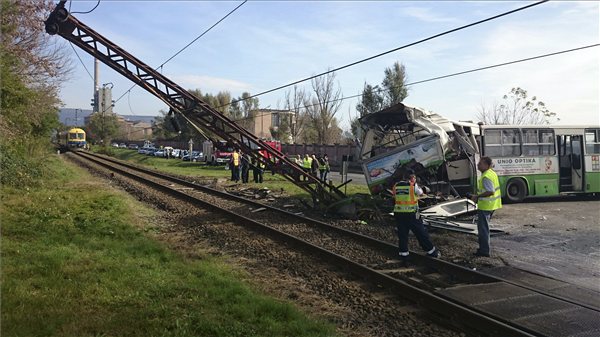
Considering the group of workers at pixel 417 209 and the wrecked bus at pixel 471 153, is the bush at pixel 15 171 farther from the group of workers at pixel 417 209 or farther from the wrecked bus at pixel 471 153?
the group of workers at pixel 417 209

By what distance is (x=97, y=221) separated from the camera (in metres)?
11.2

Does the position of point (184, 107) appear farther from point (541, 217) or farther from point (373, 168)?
point (541, 217)

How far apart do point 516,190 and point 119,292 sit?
52.6ft

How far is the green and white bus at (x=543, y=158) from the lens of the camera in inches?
688

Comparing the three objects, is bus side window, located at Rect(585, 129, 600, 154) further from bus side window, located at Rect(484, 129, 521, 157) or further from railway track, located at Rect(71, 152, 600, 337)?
railway track, located at Rect(71, 152, 600, 337)

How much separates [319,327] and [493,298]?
287cm

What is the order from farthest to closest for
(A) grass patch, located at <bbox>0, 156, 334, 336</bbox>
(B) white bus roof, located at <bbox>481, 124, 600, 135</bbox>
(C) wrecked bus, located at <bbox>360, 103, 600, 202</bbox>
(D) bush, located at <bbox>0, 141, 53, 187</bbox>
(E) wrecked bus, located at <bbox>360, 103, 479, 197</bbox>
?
(B) white bus roof, located at <bbox>481, 124, 600, 135</bbox> → (D) bush, located at <bbox>0, 141, 53, 187</bbox> → (C) wrecked bus, located at <bbox>360, 103, 600, 202</bbox> → (E) wrecked bus, located at <bbox>360, 103, 479, 197</bbox> → (A) grass patch, located at <bbox>0, 156, 334, 336</bbox>

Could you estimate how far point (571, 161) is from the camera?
1875 centimetres

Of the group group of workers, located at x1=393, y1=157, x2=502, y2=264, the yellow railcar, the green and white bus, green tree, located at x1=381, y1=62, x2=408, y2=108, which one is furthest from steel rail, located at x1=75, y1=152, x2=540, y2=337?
the yellow railcar

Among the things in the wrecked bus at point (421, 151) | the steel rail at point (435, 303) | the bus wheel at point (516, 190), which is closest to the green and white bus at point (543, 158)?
the bus wheel at point (516, 190)

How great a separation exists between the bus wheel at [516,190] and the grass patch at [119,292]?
43.8 ft

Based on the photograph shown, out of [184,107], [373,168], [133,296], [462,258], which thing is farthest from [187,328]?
[184,107]

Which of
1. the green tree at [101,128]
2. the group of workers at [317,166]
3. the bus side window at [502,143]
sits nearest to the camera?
the bus side window at [502,143]

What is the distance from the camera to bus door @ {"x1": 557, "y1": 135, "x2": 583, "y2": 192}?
61.2ft
